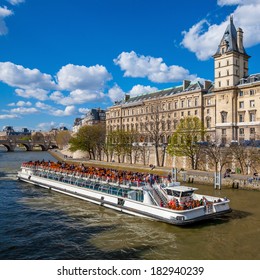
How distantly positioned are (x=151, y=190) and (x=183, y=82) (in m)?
56.0

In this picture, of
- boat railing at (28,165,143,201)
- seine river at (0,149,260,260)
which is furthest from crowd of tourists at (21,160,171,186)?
seine river at (0,149,260,260)

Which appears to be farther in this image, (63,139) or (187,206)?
(63,139)

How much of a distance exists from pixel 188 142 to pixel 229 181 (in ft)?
50.5

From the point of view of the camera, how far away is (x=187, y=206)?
77.6 ft

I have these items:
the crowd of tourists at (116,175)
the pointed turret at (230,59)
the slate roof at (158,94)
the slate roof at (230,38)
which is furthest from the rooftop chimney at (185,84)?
the crowd of tourists at (116,175)

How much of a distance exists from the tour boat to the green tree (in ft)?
79.0

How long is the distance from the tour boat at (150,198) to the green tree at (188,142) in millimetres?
24064

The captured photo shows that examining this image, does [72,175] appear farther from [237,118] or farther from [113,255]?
[237,118]

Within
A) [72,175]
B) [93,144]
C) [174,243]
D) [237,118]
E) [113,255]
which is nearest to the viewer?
[113,255]

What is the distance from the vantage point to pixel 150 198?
26.0 meters

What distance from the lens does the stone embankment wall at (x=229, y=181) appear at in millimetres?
38125
